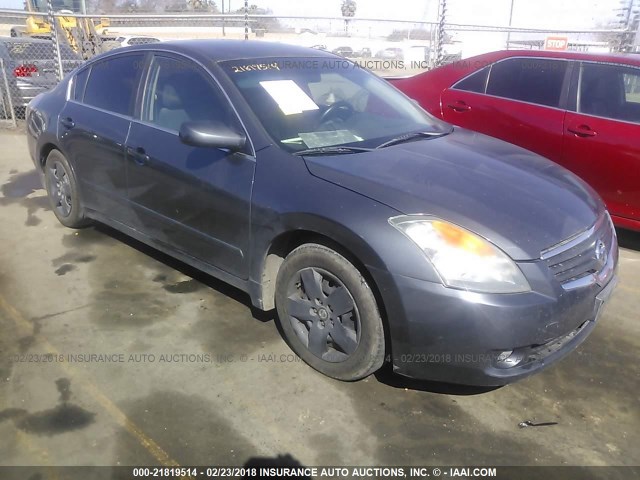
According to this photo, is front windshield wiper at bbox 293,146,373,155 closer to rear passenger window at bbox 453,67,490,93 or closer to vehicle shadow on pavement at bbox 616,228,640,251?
rear passenger window at bbox 453,67,490,93

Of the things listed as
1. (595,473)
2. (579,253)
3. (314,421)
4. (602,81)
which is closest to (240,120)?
(314,421)

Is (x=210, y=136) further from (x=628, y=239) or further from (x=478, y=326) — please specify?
(x=628, y=239)

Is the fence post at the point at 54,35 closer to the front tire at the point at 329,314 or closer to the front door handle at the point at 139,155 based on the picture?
the front door handle at the point at 139,155

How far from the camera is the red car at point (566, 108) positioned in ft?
15.2

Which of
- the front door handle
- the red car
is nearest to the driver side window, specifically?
the front door handle

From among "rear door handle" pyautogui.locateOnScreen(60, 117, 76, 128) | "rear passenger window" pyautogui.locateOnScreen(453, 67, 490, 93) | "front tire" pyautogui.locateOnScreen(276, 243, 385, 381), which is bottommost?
"front tire" pyautogui.locateOnScreen(276, 243, 385, 381)

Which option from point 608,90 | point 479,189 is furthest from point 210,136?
point 608,90

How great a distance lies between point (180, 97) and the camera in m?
3.55

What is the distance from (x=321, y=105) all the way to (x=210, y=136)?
→ 2.66 ft

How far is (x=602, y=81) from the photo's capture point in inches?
193

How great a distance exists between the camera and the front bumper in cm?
241

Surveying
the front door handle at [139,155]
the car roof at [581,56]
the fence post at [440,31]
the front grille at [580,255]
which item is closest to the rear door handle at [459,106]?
the car roof at [581,56]

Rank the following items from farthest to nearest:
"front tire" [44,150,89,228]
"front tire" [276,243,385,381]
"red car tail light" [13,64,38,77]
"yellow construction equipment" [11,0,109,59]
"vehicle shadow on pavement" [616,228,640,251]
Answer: "yellow construction equipment" [11,0,109,59], "red car tail light" [13,64,38,77], "vehicle shadow on pavement" [616,228,640,251], "front tire" [44,150,89,228], "front tire" [276,243,385,381]

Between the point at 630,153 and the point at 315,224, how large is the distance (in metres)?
3.19
